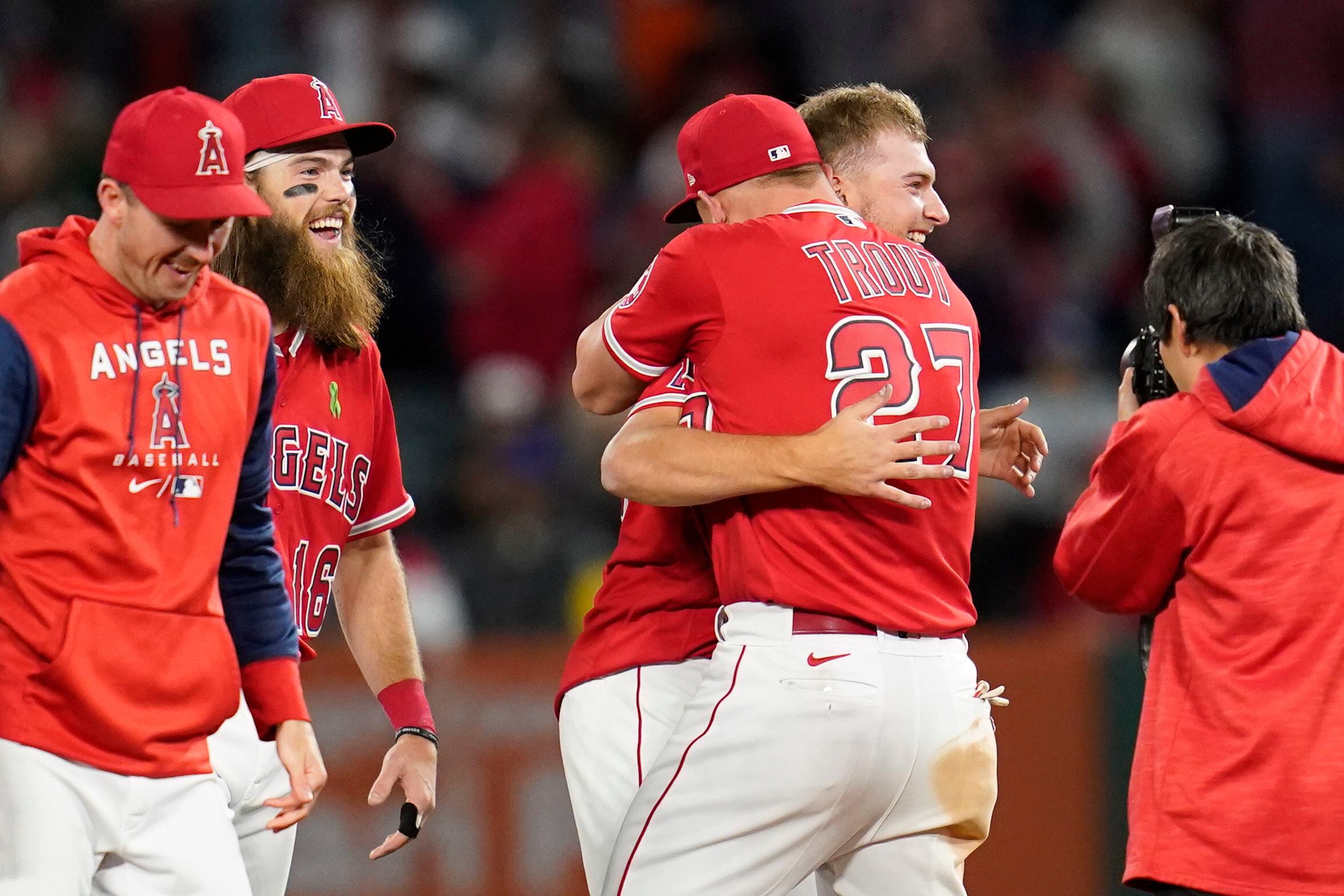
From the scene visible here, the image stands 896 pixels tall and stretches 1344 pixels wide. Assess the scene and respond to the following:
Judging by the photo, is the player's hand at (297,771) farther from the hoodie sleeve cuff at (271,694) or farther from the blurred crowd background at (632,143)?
the blurred crowd background at (632,143)

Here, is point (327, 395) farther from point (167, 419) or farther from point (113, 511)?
point (113, 511)

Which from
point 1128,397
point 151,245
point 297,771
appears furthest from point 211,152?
point 1128,397

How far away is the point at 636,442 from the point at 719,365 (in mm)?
232

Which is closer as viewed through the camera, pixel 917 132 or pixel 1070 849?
pixel 917 132

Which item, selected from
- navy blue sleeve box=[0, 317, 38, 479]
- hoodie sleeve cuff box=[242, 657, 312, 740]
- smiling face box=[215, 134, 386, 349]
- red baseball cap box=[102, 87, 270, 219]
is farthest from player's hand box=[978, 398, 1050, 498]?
navy blue sleeve box=[0, 317, 38, 479]

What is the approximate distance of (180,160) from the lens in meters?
3.23

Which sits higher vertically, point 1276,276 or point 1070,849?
point 1276,276

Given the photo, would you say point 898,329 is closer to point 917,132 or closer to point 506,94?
point 917,132

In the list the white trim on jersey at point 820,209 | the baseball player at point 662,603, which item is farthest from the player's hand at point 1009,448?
the white trim on jersey at point 820,209

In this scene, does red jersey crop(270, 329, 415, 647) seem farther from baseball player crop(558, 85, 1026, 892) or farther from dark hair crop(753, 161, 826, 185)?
dark hair crop(753, 161, 826, 185)

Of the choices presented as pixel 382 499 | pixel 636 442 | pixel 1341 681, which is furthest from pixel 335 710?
pixel 1341 681

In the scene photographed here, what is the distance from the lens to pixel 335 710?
23.6 feet

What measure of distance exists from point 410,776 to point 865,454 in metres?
1.40

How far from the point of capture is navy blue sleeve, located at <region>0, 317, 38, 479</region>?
3109 mm
